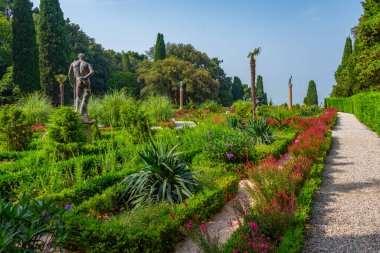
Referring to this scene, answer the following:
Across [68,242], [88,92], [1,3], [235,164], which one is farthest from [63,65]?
[68,242]

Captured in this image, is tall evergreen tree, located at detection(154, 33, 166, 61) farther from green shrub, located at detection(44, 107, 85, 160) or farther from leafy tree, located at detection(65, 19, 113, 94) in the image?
green shrub, located at detection(44, 107, 85, 160)

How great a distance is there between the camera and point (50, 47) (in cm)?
2892

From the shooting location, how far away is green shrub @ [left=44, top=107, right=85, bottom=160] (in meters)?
6.86

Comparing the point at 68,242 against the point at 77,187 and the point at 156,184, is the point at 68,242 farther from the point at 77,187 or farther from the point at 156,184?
the point at 156,184

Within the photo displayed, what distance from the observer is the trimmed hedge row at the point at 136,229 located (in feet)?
9.87

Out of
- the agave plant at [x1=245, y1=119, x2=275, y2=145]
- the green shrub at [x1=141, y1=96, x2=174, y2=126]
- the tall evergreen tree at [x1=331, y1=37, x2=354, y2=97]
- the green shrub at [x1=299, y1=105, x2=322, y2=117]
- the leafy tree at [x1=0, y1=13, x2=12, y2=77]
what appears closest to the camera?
the agave plant at [x1=245, y1=119, x2=275, y2=145]

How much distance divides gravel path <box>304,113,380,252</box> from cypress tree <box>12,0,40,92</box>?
26.0 meters

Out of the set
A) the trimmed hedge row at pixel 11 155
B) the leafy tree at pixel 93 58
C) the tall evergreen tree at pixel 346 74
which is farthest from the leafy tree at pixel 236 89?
the trimmed hedge row at pixel 11 155

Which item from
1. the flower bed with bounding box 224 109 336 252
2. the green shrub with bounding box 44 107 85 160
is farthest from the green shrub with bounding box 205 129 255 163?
the green shrub with bounding box 44 107 85 160

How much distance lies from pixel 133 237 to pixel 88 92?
24.6 ft

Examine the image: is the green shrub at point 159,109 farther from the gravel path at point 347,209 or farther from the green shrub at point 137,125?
the gravel path at point 347,209

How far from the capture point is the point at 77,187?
14.4ft

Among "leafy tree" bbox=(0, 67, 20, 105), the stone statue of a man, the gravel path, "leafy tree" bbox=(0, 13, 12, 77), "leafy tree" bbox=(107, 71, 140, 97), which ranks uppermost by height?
"leafy tree" bbox=(0, 13, 12, 77)

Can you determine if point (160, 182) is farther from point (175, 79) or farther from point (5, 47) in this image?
point (175, 79)
